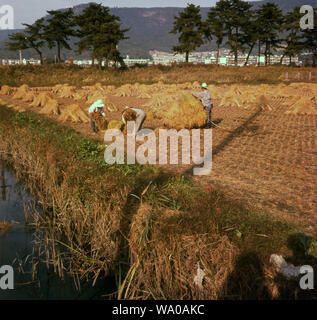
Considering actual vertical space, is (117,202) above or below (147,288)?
above

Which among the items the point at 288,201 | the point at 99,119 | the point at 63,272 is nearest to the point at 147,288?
the point at 63,272

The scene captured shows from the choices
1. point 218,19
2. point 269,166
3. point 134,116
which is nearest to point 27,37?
point 218,19

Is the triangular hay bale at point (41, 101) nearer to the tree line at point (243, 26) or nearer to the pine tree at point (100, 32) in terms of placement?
the pine tree at point (100, 32)

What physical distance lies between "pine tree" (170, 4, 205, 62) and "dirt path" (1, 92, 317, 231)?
4354cm

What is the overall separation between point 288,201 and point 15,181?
21.0 ft

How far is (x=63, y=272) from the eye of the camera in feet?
17.3

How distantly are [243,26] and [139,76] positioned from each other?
26.9m

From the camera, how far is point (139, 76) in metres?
39.6

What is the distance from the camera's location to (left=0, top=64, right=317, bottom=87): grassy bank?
1399 inches

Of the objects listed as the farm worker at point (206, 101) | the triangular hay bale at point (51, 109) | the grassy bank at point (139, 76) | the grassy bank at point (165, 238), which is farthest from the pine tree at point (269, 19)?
the grassy bank at point (165, 238)

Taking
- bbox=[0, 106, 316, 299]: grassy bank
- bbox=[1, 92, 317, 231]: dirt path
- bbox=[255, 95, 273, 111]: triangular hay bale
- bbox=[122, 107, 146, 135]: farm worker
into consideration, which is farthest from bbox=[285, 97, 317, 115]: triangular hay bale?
bbox=[0, 106, 316, 299]: grassy bank

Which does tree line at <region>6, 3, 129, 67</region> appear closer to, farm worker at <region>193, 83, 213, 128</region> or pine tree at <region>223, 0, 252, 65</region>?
pine tree at <region>223, 0, 252, 65</region>

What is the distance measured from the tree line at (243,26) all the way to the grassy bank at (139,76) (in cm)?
1303
